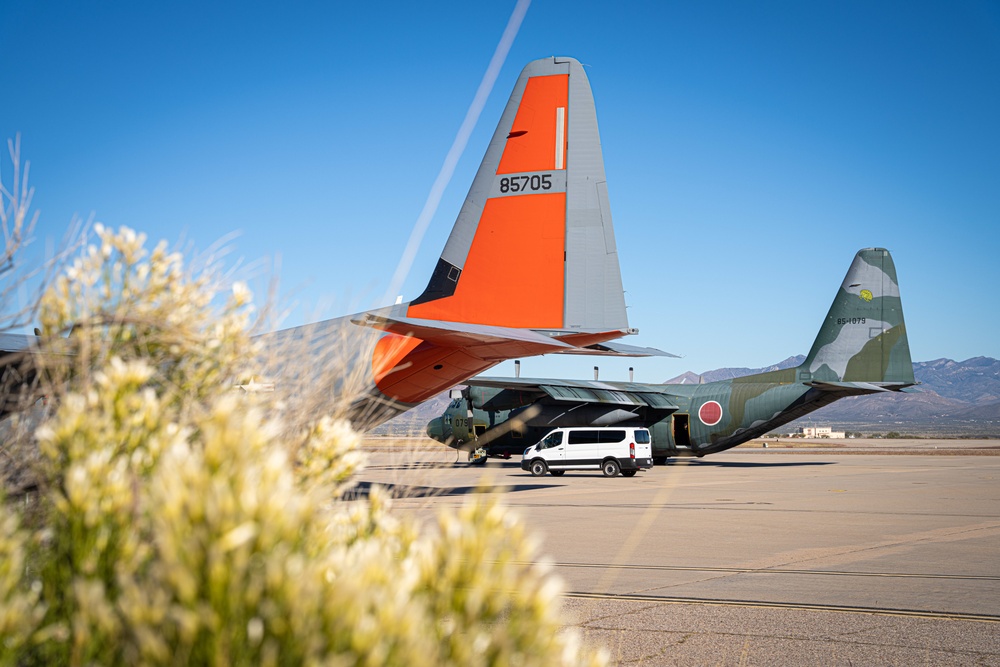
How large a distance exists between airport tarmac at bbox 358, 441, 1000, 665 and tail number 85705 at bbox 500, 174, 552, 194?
5.66 meters

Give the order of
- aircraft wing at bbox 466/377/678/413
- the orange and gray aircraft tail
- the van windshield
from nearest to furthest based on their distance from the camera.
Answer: the orange and gray aircraft tail
the van windshield
aircraft wing at bbox 466/377/678/413

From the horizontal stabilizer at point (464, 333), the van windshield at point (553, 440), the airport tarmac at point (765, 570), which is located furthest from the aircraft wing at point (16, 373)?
the van windshield at point (553, 440)

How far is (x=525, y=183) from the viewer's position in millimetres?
15617

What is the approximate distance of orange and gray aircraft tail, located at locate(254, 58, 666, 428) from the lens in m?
15.2

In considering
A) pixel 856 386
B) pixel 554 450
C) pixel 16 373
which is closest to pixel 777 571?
pixel 16 373

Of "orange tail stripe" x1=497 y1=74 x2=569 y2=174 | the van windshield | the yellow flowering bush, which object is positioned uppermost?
"orange tail stripe" x1=497 y1=74 x2=569 y2=174

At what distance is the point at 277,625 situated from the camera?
2098 mm

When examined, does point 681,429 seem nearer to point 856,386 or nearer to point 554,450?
point 554,450

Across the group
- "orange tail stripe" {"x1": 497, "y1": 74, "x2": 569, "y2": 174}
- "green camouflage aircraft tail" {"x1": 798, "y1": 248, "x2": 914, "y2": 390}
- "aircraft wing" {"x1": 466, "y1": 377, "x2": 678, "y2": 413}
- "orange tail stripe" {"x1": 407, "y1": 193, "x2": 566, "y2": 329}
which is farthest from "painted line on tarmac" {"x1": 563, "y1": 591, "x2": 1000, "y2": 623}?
"green camouflage aircraft tail" {"x1": 798, "y1": 248, "x2": 914, "y2": 390}

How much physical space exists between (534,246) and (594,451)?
17.5m

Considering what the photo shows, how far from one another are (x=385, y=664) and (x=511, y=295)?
1374 centimetres

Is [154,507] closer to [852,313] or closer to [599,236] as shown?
[599,236]

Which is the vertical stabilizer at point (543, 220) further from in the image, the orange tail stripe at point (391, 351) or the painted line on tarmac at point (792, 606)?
the painted line on tarmac at point (792, 606)

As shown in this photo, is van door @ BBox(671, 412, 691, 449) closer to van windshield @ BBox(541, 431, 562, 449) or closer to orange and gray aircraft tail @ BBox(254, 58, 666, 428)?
van windshield @ BBox(541, 431, 562, 449)
